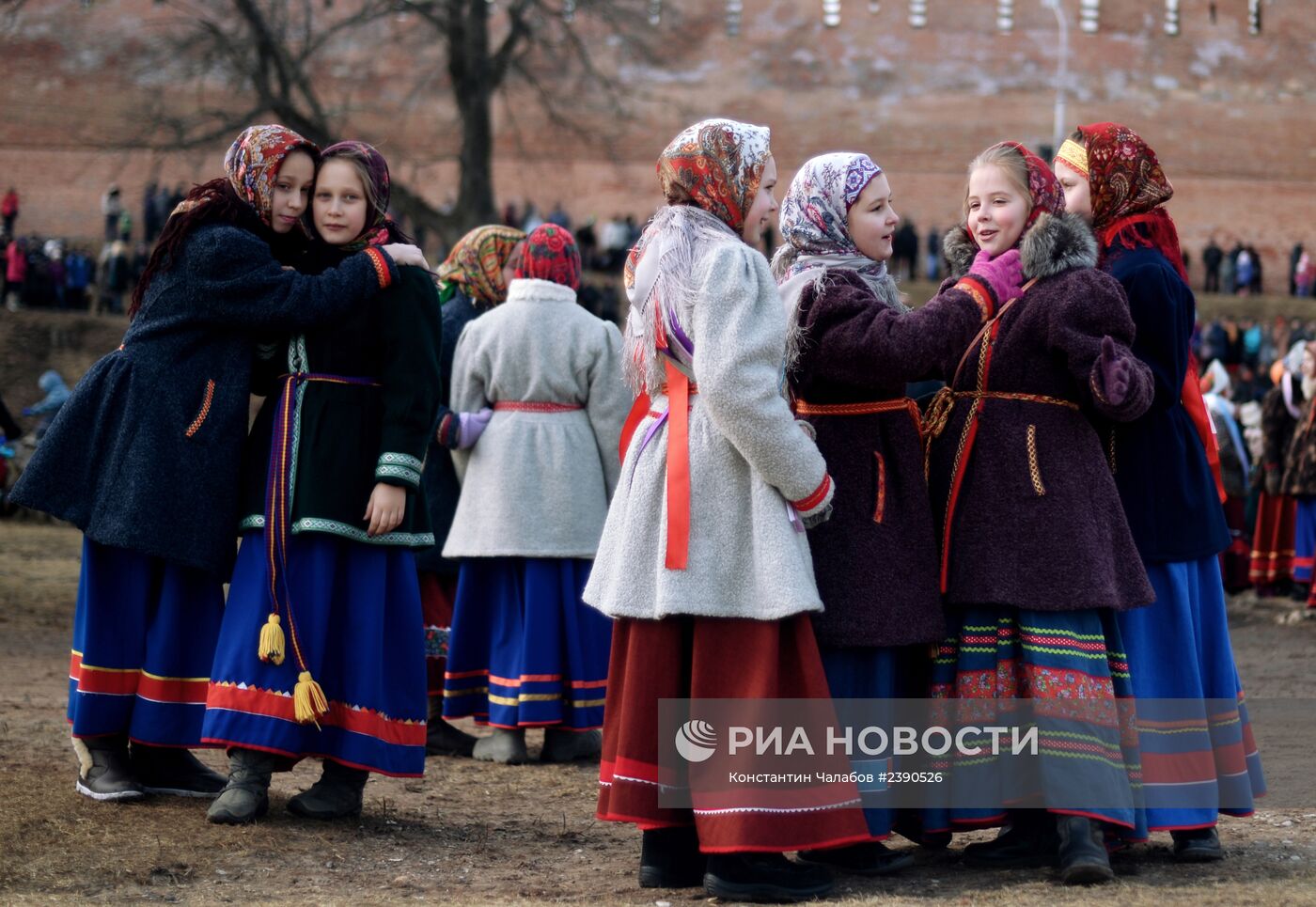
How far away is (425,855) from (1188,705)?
2.10 m

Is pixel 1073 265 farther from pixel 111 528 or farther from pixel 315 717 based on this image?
pixel 111 528

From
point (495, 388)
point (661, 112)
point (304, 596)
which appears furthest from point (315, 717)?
point (661, 112)

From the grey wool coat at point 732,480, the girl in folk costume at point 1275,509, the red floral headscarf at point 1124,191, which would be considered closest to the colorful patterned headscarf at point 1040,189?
the red floral headscarf at point 1124,191

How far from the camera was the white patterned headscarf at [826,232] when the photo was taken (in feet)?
15.1

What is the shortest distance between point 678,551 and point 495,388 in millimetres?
2796

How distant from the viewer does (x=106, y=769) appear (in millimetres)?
5352

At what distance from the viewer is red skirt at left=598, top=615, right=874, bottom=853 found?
14.1ft

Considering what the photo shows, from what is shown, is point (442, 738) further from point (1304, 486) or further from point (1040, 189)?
point (1304, 486)

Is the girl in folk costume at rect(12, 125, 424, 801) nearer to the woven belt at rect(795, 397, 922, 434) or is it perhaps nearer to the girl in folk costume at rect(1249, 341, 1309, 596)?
the woven belt at rect(795, 397, 922, 434)

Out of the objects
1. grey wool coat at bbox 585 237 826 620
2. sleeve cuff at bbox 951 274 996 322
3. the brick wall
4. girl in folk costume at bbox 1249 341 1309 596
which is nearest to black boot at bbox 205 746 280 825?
grey wool coat at bbox 585 237 826 620

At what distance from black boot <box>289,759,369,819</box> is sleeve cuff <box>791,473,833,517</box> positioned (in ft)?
5.49

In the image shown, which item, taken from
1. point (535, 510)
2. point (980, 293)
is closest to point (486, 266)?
point (535, 510)

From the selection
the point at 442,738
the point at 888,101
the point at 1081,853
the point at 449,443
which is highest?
the point at 888,101

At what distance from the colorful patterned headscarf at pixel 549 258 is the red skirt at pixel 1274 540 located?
25.2ft
